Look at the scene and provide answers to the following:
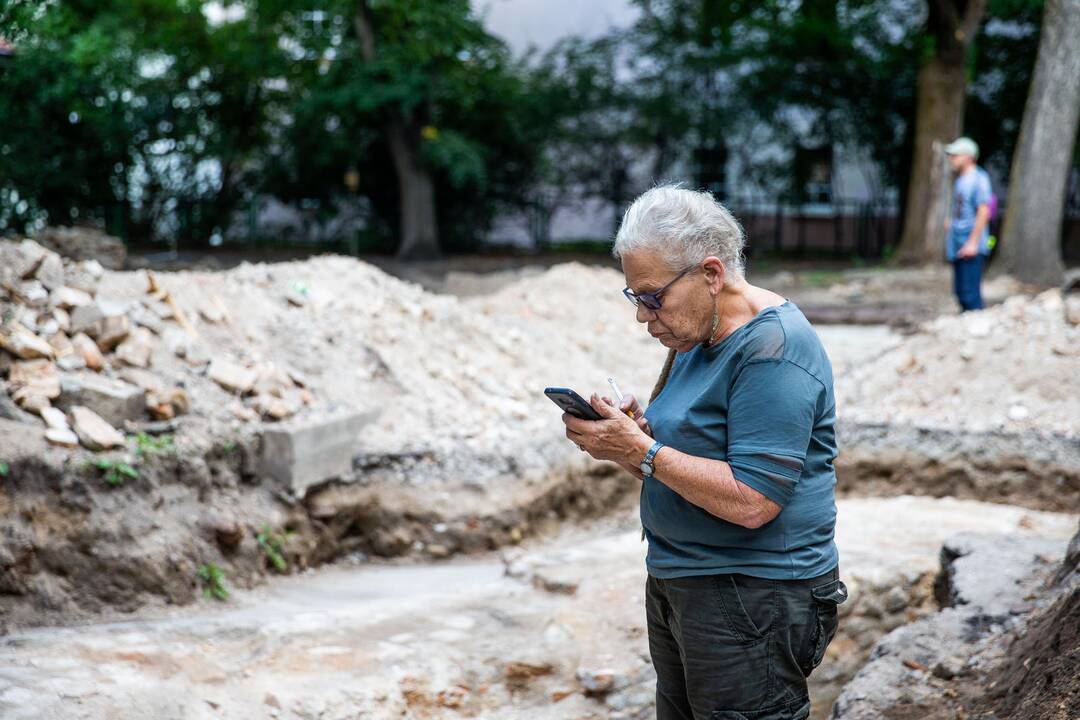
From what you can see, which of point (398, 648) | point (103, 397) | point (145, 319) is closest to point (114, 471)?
point (103, 397)

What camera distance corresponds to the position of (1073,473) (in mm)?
6855

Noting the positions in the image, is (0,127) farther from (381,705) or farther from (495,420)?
(381,705)

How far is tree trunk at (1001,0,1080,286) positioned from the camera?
13.1 m

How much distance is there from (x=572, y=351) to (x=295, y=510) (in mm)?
3653

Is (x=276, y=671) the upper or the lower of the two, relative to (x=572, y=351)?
lower

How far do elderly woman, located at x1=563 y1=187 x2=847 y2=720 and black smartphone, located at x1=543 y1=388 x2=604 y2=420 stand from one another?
0.02 metres

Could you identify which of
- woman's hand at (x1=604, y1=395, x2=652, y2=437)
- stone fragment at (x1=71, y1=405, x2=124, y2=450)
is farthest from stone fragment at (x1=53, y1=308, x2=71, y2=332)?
woman's hand at (x1=604, y1=395, x2=652, y2=437)

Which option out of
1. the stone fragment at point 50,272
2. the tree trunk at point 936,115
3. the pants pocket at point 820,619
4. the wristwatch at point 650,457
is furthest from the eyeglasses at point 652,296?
the tree trunk at point 936,115

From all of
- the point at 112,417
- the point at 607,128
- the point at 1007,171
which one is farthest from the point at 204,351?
the point at 1007,171

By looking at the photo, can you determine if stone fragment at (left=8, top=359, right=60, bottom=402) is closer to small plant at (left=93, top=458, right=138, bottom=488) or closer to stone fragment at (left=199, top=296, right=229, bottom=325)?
small plant at (left=93, top=458, right=138, bottom=488)

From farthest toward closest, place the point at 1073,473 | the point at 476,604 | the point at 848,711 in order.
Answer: the point at 1073,473, the point at 476,604, the point at 848,711

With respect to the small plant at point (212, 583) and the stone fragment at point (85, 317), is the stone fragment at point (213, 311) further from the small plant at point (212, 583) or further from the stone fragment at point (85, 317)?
the small plant at point (212, 583)

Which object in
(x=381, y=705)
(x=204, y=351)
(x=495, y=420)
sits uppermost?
(x=204, y=351)

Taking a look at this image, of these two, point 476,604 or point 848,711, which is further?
point 476,604
